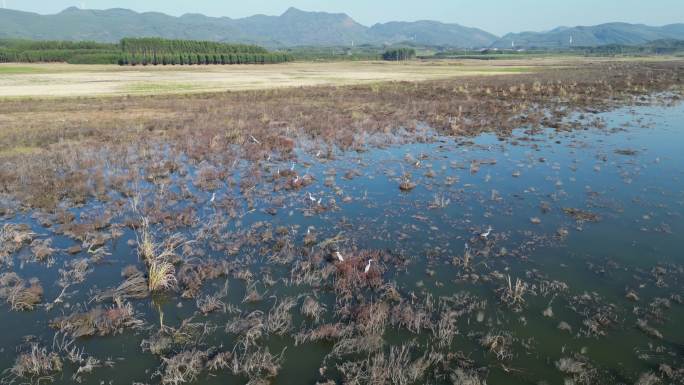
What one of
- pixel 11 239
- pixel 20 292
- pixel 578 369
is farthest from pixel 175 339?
pixel 11 239

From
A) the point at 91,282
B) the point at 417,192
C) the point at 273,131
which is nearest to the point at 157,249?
the point at 91,282

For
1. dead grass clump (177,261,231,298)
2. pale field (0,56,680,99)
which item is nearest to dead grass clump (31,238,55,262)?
dead grass clump (177,261,231,298)

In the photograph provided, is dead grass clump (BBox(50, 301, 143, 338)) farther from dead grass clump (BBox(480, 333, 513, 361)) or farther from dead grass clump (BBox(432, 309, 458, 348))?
dead grass clump (BBox(480, 333, 513, 361))

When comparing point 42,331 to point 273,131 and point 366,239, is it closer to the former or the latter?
point 366,239

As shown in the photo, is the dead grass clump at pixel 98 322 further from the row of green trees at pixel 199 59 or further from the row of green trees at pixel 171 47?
the row of green trees at pixel 171 47

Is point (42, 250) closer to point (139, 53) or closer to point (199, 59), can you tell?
point (199, 59)

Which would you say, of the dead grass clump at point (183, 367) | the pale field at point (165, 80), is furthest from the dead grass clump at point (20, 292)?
the pale field at point (165, 80)
